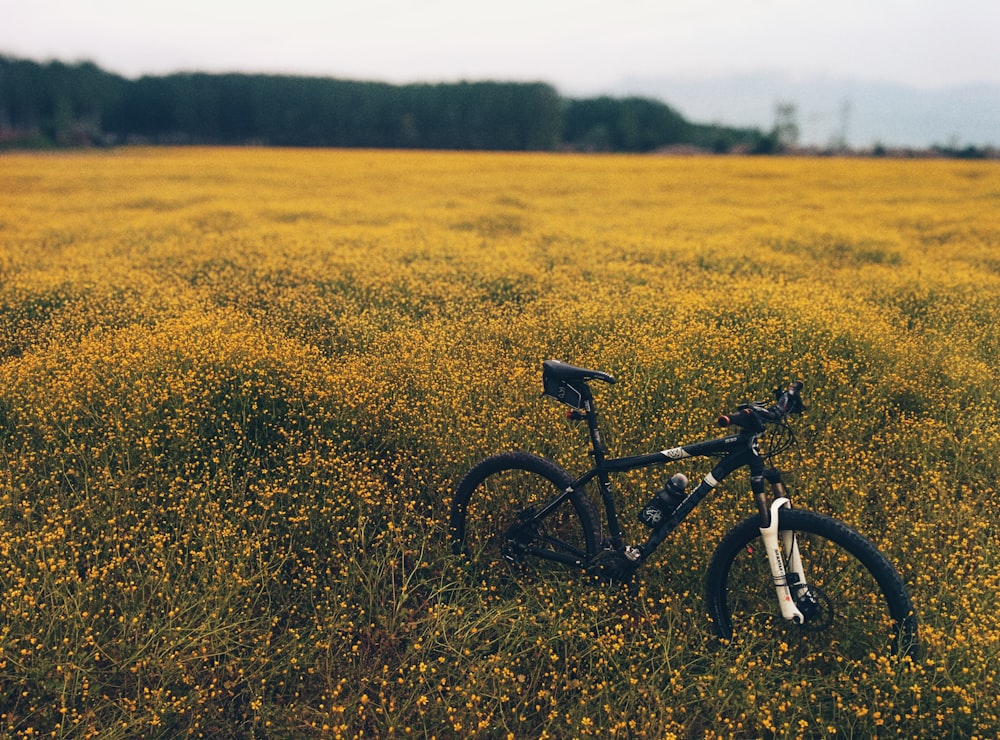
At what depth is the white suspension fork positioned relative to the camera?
303 cm

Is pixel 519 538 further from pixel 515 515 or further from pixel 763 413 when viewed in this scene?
pixel 763 413

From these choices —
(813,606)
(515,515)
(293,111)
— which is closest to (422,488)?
(515,515)

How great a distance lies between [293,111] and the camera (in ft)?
267

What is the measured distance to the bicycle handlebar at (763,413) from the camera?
3.00 metres

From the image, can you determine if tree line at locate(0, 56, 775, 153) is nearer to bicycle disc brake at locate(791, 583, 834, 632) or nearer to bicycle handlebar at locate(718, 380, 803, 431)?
bicycle handlebar at locate(718, 380, 803, 431)

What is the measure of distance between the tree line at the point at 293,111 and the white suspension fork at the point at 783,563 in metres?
80.0

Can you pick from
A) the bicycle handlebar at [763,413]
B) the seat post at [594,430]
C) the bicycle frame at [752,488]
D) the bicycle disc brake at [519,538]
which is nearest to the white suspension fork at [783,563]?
the bicycle frame at [752,488]

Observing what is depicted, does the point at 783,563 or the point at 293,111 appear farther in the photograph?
the point at 293,111

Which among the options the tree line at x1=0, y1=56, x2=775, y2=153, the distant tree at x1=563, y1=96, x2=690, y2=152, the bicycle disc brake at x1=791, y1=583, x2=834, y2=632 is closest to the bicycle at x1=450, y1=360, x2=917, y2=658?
the bicycle disc brake at x1=791, y1=583, x2=834, y2=632

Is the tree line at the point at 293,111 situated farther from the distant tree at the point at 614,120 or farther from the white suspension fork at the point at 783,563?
the white suspension fork at the point at 783,563

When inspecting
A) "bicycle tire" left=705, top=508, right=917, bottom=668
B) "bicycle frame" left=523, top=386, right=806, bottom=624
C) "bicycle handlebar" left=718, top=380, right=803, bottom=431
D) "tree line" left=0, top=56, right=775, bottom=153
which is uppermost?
"tree line" left=0, top=56, right=775, bottom=153

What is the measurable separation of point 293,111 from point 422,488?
87924 millimetres

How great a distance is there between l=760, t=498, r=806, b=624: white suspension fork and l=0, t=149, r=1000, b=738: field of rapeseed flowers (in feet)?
0.91

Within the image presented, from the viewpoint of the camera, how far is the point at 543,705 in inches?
123
